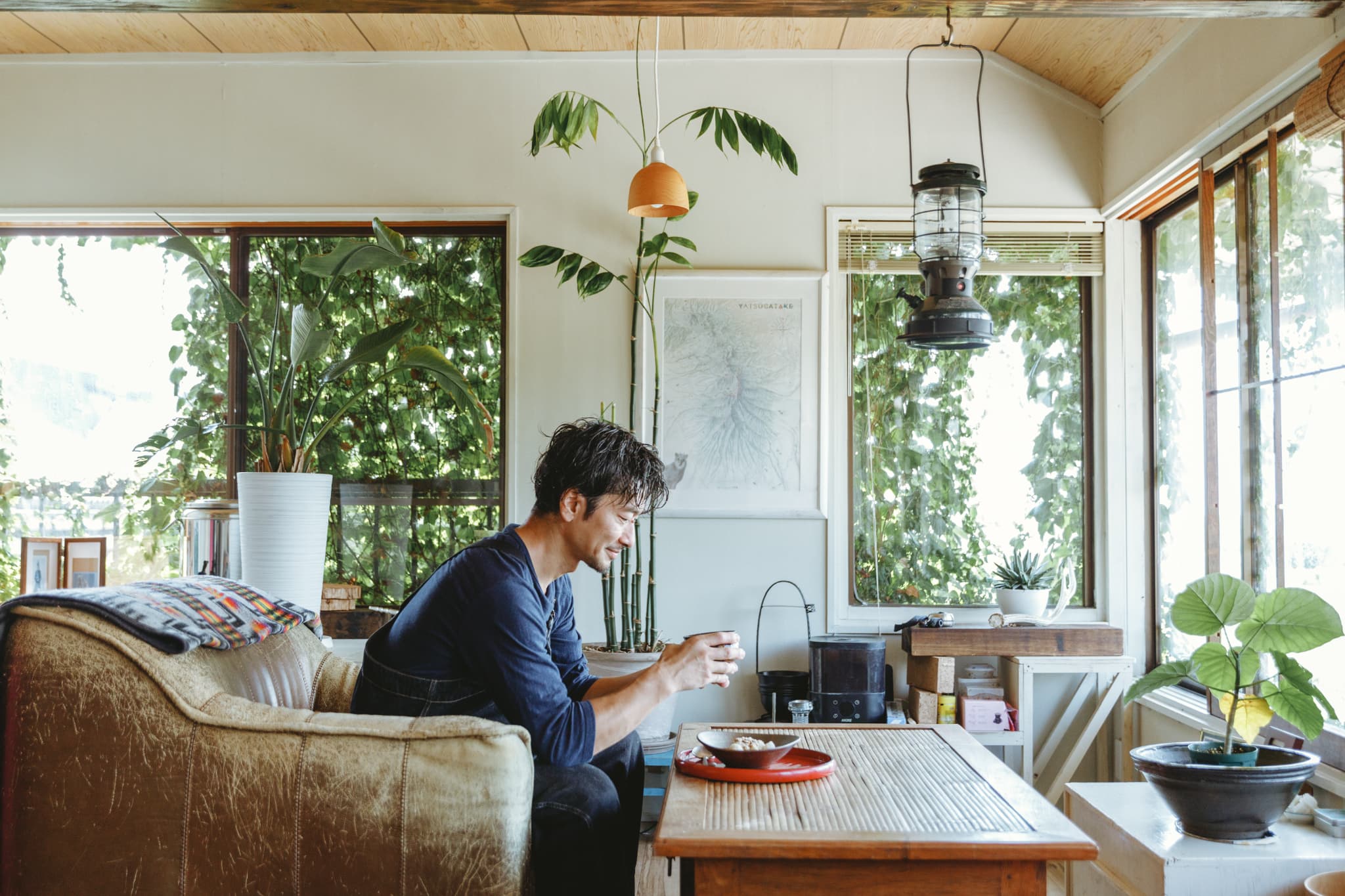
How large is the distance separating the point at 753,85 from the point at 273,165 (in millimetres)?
1777

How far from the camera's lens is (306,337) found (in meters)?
3.48

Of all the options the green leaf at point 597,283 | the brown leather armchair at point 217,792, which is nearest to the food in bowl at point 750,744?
the brown leather armchair at point 217,792

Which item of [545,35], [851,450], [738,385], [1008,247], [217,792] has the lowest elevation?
[217,792]

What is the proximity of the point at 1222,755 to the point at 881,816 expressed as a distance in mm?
906

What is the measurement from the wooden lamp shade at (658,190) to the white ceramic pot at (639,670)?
137 centimetres

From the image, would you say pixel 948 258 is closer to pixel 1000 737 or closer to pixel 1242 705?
pixel 1242 705

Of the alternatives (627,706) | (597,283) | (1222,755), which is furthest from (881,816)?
(597,283)

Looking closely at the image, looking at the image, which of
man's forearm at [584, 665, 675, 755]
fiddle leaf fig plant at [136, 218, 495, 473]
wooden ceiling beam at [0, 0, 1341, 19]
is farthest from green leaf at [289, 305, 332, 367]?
man's forearm at [584, 665, 675, 755]

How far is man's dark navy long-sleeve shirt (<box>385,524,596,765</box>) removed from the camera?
187cm

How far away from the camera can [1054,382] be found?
12.9ft

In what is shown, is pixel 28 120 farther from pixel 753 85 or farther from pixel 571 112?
pixel 753 85

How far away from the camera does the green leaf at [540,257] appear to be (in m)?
3.59

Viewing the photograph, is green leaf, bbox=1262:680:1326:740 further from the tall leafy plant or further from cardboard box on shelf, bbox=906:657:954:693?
the tall leafy plant

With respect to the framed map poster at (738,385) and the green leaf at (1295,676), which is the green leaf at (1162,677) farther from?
the framed map poster at (738,385)
